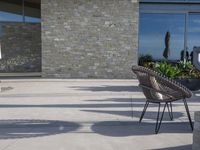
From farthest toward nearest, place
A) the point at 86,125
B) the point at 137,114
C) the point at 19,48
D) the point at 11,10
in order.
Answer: the point at 11,10 < the point at 19,48 < the point at 137,114 < the point at 86,125

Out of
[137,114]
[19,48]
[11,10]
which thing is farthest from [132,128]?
[11,10]

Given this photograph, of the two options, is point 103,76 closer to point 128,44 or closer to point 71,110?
point 128,44

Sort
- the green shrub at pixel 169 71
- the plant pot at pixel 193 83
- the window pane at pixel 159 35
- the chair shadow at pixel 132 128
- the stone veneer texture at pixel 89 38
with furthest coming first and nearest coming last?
the window pane at pixel 159 35
the stone veneer texture at pixel 89 38
the green shrub at pixel 169 71
the plant pot at pixel 193 83
the chair shadow at pixel 132 128

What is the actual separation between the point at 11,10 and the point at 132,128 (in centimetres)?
1329

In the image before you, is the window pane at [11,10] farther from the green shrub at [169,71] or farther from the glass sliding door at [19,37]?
the green shrub at [169,71]

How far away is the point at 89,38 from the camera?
15.3 meters

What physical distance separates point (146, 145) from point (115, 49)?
10.5 m

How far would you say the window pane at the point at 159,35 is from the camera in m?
16.2

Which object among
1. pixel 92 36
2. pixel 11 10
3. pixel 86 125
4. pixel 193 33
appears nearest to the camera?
pixel 86 125

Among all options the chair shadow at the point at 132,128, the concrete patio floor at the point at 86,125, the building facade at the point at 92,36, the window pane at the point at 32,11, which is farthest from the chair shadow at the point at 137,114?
the window pane at the point at 32,11

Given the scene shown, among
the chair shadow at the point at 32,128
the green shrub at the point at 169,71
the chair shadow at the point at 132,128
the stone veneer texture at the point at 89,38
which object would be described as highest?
the stone veneer texture at the point at 89,38

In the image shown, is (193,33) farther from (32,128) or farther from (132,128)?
(32,128)

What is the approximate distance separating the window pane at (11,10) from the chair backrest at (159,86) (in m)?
12.9

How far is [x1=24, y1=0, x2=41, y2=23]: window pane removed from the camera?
17.9 metres
